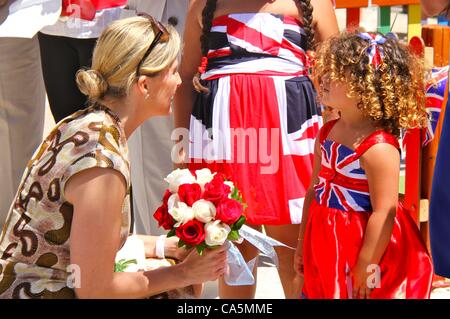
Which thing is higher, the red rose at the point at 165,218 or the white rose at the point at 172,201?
the white rose at the point at 172,201

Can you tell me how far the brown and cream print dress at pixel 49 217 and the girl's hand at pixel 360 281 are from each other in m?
0.91

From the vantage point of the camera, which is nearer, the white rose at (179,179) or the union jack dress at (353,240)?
the white rose at (179,179)

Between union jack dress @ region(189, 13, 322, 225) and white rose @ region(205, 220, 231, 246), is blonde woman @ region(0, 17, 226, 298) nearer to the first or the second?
white rose @ region(205, 220, 231, 246)

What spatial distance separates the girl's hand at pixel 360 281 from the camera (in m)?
2.77

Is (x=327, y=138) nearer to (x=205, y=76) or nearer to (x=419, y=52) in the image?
(x=205, y=76)

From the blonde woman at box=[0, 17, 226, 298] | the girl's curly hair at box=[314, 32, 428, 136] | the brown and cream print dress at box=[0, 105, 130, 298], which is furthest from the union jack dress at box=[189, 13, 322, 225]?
the brown and cream print dress at box=[0, 105, 130, 298]

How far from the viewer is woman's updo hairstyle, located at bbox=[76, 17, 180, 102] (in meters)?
2.49

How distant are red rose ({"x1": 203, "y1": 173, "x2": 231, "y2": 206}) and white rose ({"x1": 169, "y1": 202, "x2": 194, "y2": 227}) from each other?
7 centimetres

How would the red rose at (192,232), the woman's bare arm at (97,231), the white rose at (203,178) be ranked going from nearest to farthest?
the woman's bare arm at (97,231) → the red rose at (192,232) → the white rose at (203,178)

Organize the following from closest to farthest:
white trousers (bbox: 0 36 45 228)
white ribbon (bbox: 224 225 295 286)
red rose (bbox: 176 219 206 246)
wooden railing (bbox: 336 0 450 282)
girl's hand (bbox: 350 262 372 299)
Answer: red rose (bbox: 176 219 206 246)
white ribbon (bbox: 224 225 295 286)
girl's hand (bbox: 350 262 372 299)
wooden railing (bbox: 336 0 450 282)
white trousers (bbox: 0 36 45 228)

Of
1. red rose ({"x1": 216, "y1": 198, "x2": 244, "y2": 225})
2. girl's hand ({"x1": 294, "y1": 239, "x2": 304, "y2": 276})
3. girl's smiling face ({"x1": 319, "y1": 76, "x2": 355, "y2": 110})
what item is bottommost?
girl's hand ({"x1": 294, "y1": 239, "x2": 304, "y2": 276})

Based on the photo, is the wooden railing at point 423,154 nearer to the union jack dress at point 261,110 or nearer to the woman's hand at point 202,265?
the union jack dress at point 261,110

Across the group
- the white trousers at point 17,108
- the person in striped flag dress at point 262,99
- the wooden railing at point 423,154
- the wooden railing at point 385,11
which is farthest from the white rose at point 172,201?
the white trousers at point 17,108

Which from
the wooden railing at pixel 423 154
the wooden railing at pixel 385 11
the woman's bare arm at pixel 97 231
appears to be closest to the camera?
the woman's bare arm at pixel 97 231
